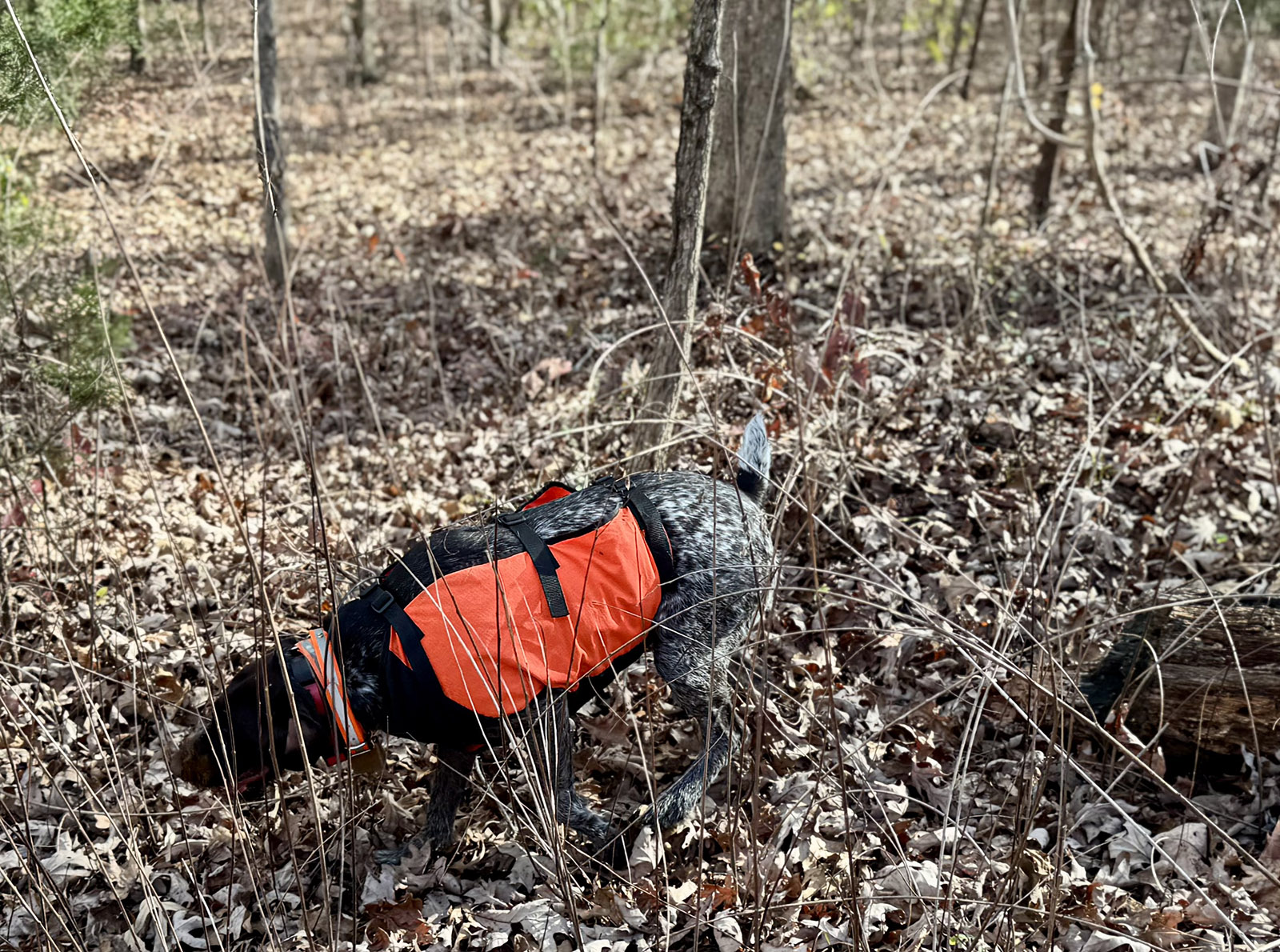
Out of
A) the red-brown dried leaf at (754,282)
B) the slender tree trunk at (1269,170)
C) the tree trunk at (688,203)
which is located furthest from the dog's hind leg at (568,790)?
the slender tree trunk at (1269,170)

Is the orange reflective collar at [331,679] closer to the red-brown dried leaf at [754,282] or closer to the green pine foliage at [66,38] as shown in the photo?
the green pine foliage at [66,38]

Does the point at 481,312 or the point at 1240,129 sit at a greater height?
the point at 1240,129

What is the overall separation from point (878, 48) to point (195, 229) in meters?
16.4

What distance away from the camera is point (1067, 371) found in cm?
639

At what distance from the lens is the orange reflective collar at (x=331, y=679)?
2955 mm

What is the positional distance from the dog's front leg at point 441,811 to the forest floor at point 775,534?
0.08 meters

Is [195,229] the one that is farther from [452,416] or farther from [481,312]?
[452,416]

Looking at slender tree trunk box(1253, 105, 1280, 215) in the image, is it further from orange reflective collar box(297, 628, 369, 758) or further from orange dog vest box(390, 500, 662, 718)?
orange reflective collar box(297, 628, 369, 758)

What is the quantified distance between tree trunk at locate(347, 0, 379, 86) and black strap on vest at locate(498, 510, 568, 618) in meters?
19.6

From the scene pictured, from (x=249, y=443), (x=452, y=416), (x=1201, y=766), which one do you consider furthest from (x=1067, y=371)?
(x=249, y=443)

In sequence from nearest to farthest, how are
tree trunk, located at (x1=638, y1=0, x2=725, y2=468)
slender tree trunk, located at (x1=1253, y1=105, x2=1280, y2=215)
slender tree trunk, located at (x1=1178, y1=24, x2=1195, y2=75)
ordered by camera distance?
tree trunk, located at (x1=638, y1=0, x2=725, y2=468), slender tree trunk, located at (x1=1253, y1=105, x2=1280, y2=215), slender tree trunk, located at (x1=1178, y1=24, x2=1195, y2=75)

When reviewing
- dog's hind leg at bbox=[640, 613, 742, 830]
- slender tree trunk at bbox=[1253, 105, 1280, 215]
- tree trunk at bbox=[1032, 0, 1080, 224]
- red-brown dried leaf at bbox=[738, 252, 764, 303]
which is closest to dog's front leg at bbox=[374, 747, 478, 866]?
dog's hind leg at bbox=[640, 613, 742, 830]

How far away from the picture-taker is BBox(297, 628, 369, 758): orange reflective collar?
296cm

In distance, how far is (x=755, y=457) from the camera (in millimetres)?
3646
